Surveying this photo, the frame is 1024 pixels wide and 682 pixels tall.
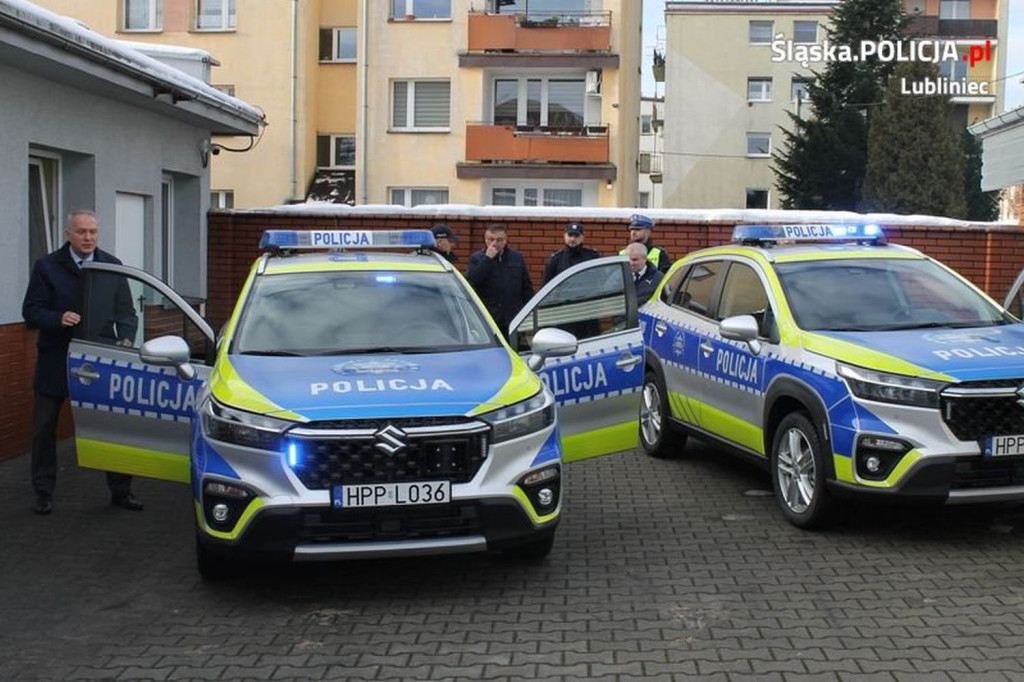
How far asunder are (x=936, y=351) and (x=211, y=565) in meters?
4.14

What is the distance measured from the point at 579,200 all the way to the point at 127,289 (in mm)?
24698

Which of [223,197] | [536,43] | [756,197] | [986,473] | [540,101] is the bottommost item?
[986,473]

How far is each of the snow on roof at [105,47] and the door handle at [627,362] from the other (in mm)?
4704

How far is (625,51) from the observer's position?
32.0 meters

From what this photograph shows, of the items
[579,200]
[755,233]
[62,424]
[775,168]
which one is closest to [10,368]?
[62,424]

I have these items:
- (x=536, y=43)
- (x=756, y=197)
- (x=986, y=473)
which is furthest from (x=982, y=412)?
(x=756, y=197)

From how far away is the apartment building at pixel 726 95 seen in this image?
48.6 metres

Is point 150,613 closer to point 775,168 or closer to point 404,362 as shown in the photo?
point 404,362

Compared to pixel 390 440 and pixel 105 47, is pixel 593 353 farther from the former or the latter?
pixel 105 47

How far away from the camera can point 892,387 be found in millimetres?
6414

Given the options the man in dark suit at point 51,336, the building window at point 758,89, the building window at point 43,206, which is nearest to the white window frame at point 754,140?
the building window at point 758,89

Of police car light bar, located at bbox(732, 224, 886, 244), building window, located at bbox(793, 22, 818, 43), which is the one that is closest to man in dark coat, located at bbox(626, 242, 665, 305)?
police car light bar, located at bbox(732, 224, 886, 244)

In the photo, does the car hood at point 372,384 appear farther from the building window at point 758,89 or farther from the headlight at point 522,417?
the building window at point 758,89

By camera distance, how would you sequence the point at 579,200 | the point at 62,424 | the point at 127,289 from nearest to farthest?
the point at 127,289
the point at 62,424
the point at 579,200
